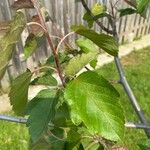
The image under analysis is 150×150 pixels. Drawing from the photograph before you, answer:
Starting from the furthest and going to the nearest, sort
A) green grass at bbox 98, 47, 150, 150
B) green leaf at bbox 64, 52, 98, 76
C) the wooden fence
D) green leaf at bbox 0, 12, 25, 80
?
the wooden fence → green grass at bbox 98, 47, 150, 150 → green leaf at bbox 64, 52, 98, 76 → green leaf at bbox 0, 12, 25, 80

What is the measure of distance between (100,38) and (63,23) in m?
6.29

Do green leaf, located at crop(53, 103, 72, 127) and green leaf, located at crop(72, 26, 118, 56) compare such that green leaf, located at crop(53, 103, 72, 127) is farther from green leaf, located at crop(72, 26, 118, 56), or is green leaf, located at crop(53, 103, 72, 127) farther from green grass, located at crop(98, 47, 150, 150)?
green grass, located at crop(98, 47, 150, 150)

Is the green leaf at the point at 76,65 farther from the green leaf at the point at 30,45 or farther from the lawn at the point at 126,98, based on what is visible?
the lawn at the point at 126,98

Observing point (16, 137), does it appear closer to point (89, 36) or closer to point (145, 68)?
point (145, 68)

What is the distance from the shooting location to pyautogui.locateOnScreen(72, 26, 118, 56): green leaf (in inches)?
38.5

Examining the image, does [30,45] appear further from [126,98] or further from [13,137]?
[126,98]

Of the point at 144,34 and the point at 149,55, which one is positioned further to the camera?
the point at 144,34

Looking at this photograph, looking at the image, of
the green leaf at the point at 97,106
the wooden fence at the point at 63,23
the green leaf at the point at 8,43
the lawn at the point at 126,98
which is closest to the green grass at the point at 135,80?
the lawn at the point at 126,98

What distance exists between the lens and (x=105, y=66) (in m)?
7.22

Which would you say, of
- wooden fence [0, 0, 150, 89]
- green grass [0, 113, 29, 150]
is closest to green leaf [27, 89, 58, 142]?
green grass [0, 113, 29, 150]

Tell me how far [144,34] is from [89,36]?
8.22 metres

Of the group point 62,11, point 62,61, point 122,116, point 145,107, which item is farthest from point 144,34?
point 122,116

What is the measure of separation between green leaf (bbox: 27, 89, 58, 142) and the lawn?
3649mm

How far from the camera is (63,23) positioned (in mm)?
7211
